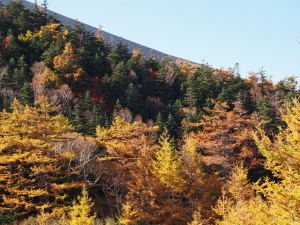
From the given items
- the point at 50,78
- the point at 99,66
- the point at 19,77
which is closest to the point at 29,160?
the point at 19,77

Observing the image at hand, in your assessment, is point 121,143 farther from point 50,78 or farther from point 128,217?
point 50,78

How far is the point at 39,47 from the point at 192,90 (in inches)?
1080

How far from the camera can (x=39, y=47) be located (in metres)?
43.9

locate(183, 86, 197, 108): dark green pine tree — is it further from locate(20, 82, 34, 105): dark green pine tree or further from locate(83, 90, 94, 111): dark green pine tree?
locate(20, 82, 34, 105): dark green pine tree

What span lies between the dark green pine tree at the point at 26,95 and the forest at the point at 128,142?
13cm

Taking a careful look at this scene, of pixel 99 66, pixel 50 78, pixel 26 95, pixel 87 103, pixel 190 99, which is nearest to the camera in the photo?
pixel 26 95

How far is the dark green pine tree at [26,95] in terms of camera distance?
30561mm

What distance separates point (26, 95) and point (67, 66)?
9.75m

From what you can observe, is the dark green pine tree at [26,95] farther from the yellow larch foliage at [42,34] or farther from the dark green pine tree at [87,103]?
the yellow larch foliage at [42,34]

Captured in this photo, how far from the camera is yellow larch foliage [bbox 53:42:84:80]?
38.0m

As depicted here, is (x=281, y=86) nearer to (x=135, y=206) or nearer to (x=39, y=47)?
(x=135, y=206)

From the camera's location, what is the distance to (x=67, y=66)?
3872cm

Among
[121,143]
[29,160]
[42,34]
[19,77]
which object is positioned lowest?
[29,160]

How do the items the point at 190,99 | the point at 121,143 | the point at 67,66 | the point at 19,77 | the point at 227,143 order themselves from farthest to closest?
the point at 190,99 < the point at 67,66 < the point at 19,77 < the point at 227,143 < the point at 121,143
